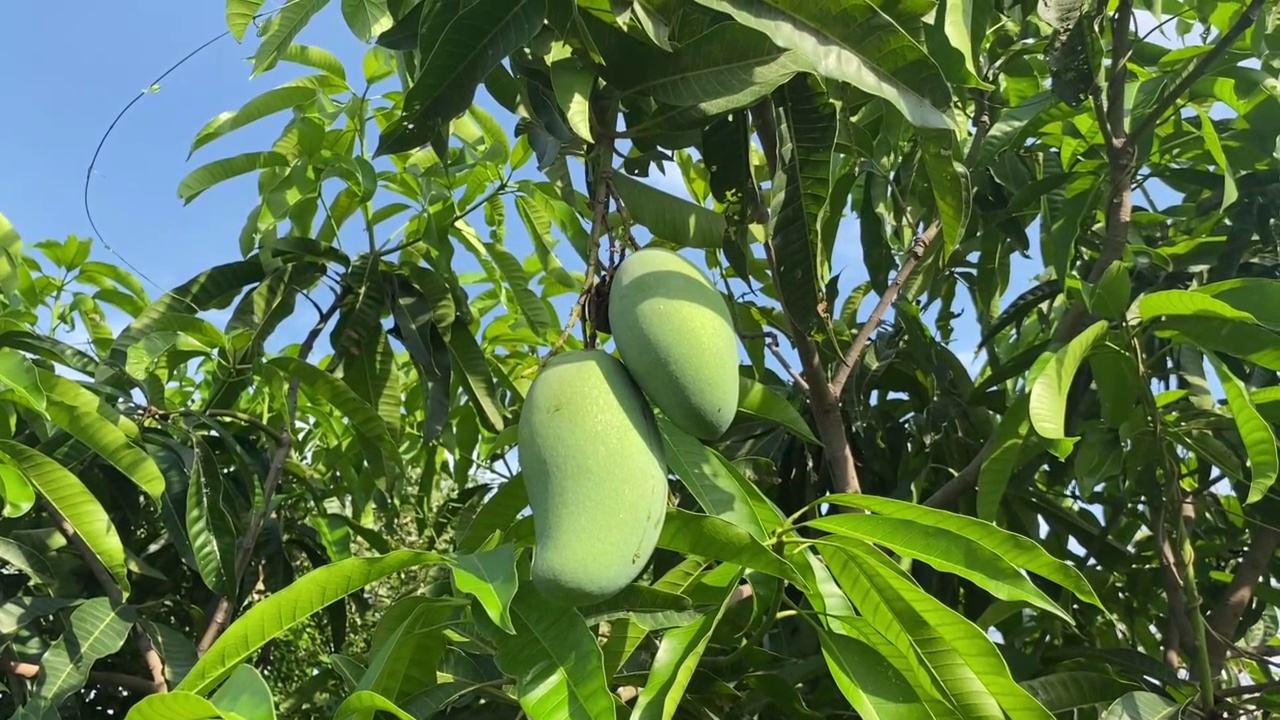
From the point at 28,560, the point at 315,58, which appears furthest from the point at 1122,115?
the point at 28,560

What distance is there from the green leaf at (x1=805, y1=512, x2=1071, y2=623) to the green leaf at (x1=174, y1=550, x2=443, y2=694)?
1.23ft

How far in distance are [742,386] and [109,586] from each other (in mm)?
999

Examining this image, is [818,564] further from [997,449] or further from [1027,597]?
[997,449]

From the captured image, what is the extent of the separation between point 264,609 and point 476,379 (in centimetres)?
100

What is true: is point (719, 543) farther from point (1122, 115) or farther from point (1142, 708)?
point (1122, 115)

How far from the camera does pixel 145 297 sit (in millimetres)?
2303

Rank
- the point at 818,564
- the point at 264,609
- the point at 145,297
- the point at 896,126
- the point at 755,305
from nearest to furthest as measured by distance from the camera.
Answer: the point at 264,609, the point at 818,564, the point at 896,126, the point at 755,305, the point at 145,297

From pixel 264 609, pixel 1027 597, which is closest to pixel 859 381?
pixel 1027 597

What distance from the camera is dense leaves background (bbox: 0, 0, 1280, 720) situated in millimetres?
879

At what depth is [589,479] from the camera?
76 centimetres

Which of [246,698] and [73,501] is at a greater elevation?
[73,501]

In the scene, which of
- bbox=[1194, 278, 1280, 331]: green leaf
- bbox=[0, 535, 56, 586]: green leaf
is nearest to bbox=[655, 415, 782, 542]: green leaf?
bbox=[1194, 278, 1280, 331]: green leaf

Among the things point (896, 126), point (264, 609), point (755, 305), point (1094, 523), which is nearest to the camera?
point (264, 609)

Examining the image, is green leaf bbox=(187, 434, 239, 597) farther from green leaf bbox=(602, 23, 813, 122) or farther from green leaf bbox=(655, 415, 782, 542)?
green leaf bbox=(602, 23, 813, 122)
